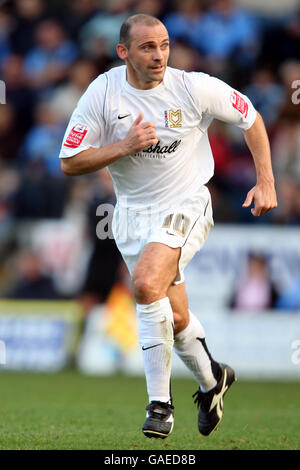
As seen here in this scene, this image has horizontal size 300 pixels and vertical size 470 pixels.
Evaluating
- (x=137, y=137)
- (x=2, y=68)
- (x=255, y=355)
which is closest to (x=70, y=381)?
(x=255, y=355)

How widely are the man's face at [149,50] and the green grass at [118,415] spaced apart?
7.73 ft

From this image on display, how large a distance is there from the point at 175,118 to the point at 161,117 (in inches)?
3.7

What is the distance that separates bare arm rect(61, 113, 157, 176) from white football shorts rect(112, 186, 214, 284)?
0.53 metres

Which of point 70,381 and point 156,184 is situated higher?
point 156,184

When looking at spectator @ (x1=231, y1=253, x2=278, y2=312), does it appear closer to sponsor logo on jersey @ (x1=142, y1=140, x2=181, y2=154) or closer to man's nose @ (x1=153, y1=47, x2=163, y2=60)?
sponsor logo on jersey @ (x1=142, y1=140, x2=181, y2=154)

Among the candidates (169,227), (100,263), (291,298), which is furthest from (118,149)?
(100,263)

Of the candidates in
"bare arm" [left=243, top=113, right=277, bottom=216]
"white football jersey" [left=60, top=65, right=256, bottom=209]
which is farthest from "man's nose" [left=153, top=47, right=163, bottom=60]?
"bare arm" [left=243, top=113, right=277, bottom=216]

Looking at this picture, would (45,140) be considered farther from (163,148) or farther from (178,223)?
(178,223)

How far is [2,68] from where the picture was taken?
15.5 m

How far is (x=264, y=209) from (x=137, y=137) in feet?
3.01

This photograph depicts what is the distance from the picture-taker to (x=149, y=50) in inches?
227

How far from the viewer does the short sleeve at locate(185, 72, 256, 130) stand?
5.94 metres

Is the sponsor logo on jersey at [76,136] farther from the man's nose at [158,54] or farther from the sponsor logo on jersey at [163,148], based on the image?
the man's nose at [158,54]
